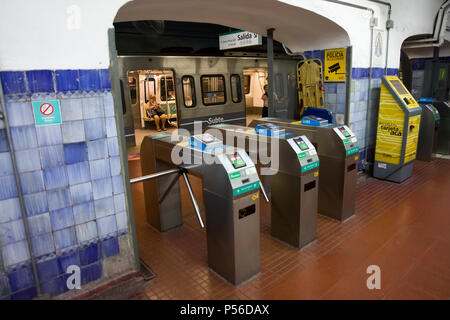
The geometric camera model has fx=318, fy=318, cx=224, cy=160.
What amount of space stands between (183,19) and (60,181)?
287 cm

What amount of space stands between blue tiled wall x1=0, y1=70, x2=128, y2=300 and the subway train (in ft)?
15.1

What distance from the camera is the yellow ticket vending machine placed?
200 inches

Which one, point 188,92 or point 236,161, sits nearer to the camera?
point 236,161

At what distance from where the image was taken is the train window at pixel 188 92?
26.7 ft

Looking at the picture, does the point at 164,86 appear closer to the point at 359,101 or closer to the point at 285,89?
the point at 285,89

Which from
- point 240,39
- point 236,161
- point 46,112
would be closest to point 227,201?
point 236,161

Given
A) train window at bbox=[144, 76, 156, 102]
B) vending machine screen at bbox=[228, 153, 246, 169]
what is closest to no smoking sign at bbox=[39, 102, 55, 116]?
vending machine screen at bbox=[228, 153, 246, 169]

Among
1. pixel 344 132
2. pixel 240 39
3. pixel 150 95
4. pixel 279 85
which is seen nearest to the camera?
pixel 344 132

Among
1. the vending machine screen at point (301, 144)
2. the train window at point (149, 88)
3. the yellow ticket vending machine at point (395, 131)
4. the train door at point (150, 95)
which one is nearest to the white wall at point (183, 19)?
the yellow ticket vending machine at point (395, 131)

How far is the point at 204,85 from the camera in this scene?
8.50m
